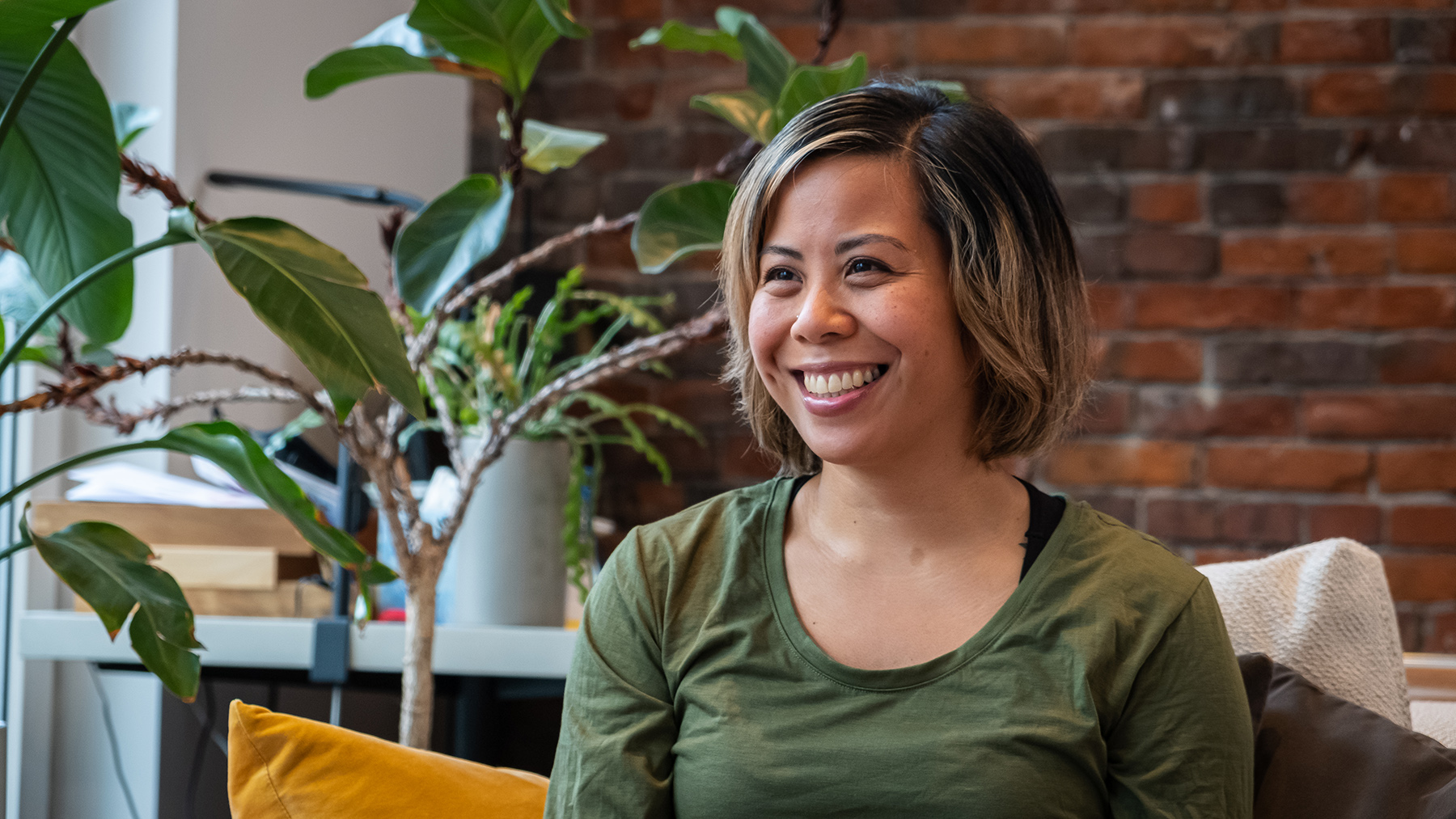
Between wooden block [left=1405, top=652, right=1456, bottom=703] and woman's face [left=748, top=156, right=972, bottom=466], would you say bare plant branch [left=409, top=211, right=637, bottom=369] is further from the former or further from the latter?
wooden block [left=1405, top=652, right=1456, bottom=703]

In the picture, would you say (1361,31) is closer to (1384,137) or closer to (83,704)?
(1384,137)

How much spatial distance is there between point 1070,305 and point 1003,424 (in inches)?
4.6

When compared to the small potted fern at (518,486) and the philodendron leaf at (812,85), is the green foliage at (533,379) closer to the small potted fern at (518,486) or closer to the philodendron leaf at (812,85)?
the small potted fern at (518,486)

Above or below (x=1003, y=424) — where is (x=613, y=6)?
above

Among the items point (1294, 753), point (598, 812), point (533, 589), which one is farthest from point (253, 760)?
point (1294, 753)

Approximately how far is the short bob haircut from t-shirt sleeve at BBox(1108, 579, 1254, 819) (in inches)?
8.9

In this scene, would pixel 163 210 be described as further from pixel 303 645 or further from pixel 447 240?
pixel 447 240

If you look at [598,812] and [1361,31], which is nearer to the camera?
[598,812]

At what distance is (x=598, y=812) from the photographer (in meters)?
0.97

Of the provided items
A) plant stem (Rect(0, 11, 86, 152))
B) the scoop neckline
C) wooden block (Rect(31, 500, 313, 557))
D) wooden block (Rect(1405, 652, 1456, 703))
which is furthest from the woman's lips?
wooden block (Rect(1405, 652, 1456, 703))

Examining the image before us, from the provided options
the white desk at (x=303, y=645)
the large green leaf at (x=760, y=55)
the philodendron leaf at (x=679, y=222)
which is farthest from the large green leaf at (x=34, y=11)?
the white desk at (x=303, y=645)

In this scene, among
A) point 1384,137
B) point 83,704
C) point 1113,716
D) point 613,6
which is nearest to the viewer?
point 1113,716

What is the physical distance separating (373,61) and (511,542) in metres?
0.62

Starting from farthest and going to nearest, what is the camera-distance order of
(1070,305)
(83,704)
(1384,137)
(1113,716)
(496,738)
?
(1384,137) → (496,738) → (83,704) → (1070,305) → (1113,716)
